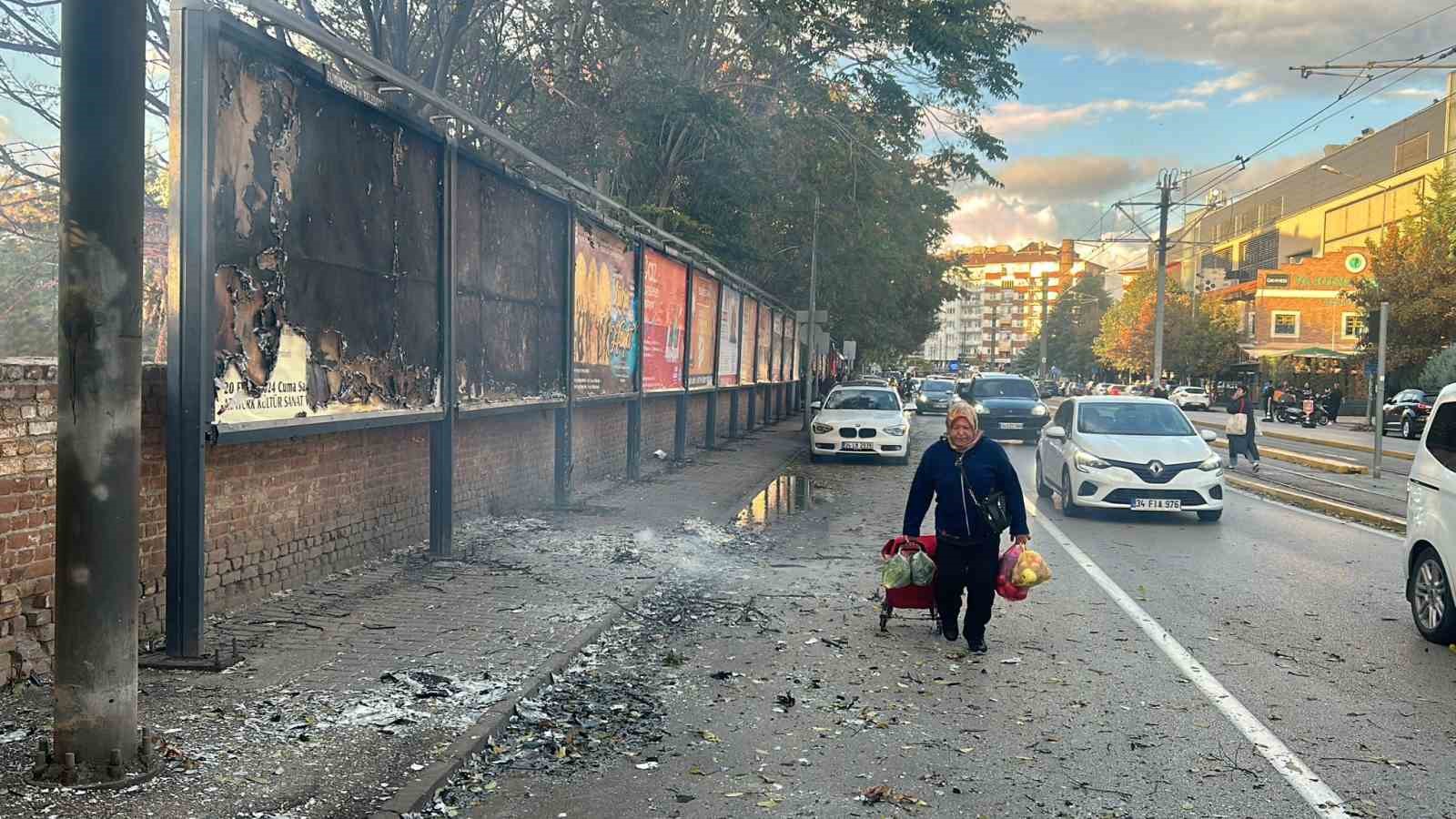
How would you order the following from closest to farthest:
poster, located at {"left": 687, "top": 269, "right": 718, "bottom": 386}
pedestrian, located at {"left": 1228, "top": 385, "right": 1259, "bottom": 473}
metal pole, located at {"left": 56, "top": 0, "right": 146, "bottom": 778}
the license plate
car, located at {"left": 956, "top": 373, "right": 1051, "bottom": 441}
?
metal pole, located at {"left": 56, "top": 0, "right": 146, "bottom": 778} → the license plate → poster, located at {"left": 687, "top": 269, "right": 718, "bottom": 386} → pedestrian, located at {"left": 1228, "top": 385, "right": 1259, "bottom": 473} → car, located at {"left": 956, "top": 373, "right": 1051, "bottom": 441}

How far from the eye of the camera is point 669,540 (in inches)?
443

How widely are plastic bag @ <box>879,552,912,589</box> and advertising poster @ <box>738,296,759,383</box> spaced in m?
18.9

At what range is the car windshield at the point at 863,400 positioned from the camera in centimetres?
2352

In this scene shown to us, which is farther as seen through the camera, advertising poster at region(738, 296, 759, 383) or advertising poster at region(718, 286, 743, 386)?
advertising poster at region(738, 296, 759, 383)

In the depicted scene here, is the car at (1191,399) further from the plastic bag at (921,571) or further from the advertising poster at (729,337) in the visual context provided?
the plastic bag at (921,571)

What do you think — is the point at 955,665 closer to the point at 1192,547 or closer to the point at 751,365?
the point at 1192,547

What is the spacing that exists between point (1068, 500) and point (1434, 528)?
6870mm

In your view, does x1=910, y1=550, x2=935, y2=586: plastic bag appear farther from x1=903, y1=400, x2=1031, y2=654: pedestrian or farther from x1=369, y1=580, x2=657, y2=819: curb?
x1=369, y1=580, x2=657, y2=819: curb

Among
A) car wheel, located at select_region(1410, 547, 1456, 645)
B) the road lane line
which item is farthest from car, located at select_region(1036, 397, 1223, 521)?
car wheel, located at select_region(1410, 547, 1456, 645)

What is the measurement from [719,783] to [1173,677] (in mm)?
3021

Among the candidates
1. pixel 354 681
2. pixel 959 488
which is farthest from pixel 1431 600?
pixel 354 681

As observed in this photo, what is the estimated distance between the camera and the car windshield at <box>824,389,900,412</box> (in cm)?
2352

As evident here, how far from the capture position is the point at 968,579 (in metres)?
7.14

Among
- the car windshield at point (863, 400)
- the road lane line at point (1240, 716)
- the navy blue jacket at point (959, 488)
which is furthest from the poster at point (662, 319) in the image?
the navy blue jacket at point (959, 488)
